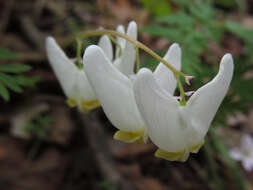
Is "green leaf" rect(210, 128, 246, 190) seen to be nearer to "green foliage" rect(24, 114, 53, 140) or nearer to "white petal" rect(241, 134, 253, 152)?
"white petal" rect(241, 134, 253, 152)

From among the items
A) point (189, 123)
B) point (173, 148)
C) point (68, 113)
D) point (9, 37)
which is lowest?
point (68, 113)

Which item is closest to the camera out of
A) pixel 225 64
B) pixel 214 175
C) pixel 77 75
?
pixel 225 64

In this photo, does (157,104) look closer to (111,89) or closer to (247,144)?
(111,89)

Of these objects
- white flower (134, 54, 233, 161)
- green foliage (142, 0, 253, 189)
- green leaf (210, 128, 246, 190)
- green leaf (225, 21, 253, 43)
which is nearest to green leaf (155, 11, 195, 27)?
green foliage (142, 0, 253, 189)

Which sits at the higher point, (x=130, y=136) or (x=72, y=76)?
(x=72, y=76)

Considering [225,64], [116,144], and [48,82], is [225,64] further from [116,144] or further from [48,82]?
[48,82]

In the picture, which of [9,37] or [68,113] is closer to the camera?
[68,113]

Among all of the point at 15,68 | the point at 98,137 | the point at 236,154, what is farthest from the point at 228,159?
the point at 15,68

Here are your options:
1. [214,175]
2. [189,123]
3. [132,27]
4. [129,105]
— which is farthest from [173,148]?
[214,175]
